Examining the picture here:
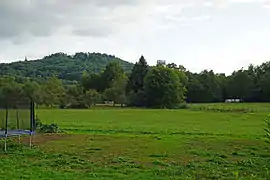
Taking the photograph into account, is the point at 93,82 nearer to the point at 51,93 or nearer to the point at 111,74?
the point at 111,74

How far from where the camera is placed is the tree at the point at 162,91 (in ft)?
325

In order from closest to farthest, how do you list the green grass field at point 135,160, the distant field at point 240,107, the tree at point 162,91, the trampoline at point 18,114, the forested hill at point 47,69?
the green grass field at point 135,160, the trampoline at point 18,114, the distant field at point 240,107, the tree at point 162,91, the forested hill at point 47,69

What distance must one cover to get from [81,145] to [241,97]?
3758 inches

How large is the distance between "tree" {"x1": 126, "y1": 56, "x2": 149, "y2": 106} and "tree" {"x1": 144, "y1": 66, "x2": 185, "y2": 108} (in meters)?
1.91

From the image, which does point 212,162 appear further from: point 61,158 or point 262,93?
point 262,93

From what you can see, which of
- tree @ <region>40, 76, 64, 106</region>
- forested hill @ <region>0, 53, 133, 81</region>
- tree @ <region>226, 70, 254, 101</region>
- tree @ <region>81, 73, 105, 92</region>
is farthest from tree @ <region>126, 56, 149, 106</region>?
forested hill @ <region>0, 53, 133, 81</region>

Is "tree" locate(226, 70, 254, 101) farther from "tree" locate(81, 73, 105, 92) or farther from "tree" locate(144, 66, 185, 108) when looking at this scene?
"tree" locate(81, 73, 105, 92)

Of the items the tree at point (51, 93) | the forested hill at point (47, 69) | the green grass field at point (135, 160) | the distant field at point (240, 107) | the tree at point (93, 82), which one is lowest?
the green grass field at point (135, 160)

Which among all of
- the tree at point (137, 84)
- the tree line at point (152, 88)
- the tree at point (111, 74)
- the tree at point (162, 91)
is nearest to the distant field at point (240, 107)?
the tree at point (162, 91)

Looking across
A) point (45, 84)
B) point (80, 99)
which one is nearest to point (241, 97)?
point (80, 99)

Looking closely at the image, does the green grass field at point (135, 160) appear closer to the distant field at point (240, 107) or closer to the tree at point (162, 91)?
the distant field at point (240, 107)

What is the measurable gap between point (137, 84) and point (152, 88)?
323 inches

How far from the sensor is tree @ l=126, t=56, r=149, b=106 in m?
100.0

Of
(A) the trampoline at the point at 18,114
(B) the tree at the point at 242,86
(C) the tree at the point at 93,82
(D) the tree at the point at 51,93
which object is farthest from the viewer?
(C) the tree at the point at 93,82
